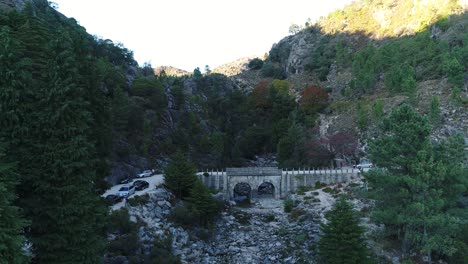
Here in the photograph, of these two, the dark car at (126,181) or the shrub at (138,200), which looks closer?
the shrub at (138,200)

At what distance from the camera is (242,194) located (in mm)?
59625

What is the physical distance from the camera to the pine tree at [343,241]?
90.5 ft

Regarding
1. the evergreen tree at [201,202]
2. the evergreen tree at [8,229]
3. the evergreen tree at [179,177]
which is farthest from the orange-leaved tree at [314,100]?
the evergreen tree at [8,229]

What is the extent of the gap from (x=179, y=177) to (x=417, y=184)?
86.0 feet

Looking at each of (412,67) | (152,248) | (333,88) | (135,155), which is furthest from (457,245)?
(333,88)

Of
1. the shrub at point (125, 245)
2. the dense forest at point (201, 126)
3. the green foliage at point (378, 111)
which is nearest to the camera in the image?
the dense forest at point (201, 126)

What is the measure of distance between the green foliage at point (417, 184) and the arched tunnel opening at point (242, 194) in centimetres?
2463

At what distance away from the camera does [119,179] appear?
5244 centimetres

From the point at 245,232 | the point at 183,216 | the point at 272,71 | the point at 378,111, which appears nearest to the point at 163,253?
the point at 183,216

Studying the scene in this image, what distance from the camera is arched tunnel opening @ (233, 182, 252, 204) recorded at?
55688mm

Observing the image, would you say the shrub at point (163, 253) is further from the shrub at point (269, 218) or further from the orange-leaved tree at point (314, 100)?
the orange-leaved tree at point (314, 100)

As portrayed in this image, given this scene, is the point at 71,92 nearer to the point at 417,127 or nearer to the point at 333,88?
the point at 417,127

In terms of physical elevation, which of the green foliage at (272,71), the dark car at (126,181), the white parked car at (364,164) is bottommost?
the dark car at (126,181)

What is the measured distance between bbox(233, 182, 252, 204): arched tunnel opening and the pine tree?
27.0m
